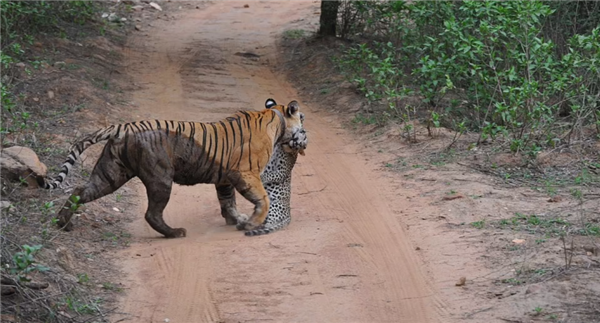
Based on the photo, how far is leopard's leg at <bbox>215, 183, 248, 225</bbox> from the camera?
8.84m

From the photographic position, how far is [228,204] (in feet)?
29.1

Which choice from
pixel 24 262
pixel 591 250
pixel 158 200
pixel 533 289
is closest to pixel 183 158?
pixel 158 200

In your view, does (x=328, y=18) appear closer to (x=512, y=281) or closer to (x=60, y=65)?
(x=60, y=65)

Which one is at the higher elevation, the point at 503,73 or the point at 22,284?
the point at 503,73

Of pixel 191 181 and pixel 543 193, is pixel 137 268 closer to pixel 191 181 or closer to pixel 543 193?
pixel 191 181

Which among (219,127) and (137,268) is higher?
(219,127)

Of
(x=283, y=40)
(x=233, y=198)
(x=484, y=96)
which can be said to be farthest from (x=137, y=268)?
(x=283, y=40)

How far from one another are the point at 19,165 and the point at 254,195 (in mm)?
2368

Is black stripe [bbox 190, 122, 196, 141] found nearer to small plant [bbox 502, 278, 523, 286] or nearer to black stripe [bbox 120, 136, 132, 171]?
black stripe [bbox 120, 136, 132, 171]

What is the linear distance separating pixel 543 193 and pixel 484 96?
2.47 metres

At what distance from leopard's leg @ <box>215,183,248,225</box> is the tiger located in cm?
1

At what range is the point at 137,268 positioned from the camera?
7543 mm

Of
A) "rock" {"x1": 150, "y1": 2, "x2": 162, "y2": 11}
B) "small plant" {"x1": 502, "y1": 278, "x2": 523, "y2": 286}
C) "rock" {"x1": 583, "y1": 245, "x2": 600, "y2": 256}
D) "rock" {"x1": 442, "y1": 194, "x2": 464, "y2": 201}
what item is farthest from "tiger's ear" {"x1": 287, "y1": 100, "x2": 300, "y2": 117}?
"rock" {"x1": 150, "y1": 2, "x2": 162, "y2": 11}

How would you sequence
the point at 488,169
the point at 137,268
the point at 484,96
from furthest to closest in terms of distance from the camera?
1. the point at 484,96
2. the point at 488,169
3. the point at 137,268
